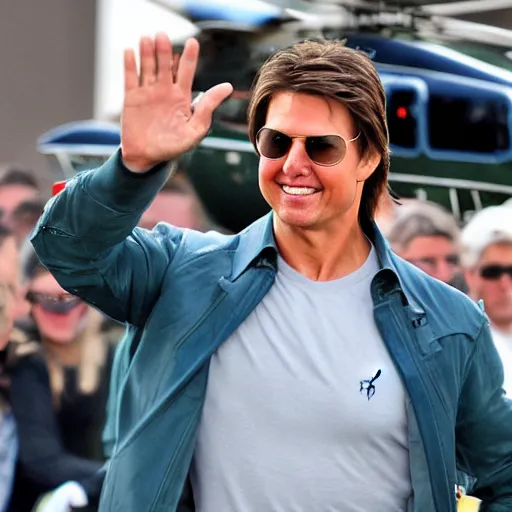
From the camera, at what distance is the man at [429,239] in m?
3.48

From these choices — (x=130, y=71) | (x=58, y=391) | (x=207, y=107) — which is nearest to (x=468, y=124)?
(x=58, y=391)

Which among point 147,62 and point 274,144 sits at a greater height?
point 147,62

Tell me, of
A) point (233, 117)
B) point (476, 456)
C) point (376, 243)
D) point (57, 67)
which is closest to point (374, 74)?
point (376, 243)

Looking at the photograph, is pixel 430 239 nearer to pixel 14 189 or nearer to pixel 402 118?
pixel 402 118

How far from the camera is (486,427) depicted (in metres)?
1.89

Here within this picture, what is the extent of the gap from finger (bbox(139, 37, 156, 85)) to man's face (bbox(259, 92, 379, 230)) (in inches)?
10.2

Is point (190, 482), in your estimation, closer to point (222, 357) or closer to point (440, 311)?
point (222, 357)

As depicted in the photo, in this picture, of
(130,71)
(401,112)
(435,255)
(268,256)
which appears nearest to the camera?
(130,71)

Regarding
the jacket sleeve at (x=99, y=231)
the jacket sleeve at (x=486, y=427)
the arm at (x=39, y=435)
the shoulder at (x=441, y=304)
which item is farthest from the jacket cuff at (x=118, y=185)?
the arm at (x=39, y=435)

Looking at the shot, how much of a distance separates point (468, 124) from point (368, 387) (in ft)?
6.46

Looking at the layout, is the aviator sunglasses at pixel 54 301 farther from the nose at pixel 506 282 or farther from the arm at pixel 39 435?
the nose at pixel 506 282

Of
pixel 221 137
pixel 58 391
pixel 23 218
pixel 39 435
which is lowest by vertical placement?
pixel 39 435

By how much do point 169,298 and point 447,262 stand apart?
1.97 metres

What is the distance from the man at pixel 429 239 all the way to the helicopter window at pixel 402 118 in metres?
0.21
